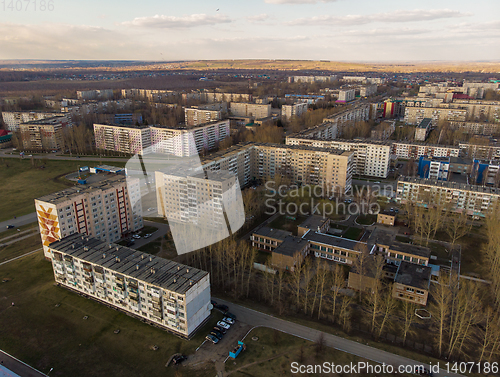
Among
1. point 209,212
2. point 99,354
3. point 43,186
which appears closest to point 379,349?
point 99,354

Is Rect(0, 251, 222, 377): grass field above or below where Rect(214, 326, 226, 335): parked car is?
below

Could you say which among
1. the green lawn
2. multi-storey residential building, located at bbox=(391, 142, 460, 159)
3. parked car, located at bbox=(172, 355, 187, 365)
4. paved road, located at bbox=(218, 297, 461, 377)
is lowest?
paved road, located at bbox=(218, 297, 461, 377)

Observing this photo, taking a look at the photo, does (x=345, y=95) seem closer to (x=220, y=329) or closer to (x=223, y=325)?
(x=223, y=325)

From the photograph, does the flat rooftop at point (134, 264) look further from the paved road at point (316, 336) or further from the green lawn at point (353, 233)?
the green lawn at point (353, 233)

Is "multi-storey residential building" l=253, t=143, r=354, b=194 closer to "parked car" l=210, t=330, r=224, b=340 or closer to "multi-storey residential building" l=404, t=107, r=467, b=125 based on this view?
"parked car" l=210, t=330, r=224, b=340

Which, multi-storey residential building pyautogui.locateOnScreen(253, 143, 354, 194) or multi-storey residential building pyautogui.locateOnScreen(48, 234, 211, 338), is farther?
multi-storey residential building pyautogui.locateOnScreen(253, 143, 354, 194)

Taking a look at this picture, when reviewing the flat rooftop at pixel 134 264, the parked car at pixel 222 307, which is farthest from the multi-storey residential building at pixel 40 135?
the parked car at pixel 222 307

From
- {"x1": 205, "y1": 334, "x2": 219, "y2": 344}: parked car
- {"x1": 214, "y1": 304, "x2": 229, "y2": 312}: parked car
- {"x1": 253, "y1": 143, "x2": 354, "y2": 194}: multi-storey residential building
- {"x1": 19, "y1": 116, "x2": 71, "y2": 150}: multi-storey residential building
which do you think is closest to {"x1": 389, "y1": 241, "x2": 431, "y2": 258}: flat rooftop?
{"x1": 253, "y1": 143, "x2": 354, "y2": 194}: multi-storey residential building
